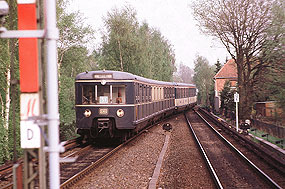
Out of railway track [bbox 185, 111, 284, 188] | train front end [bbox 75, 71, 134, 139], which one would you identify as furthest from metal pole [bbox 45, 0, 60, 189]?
train front end [bbox 75, 71, 134, 139]

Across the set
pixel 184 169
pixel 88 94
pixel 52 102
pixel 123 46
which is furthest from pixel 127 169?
pixel 123 46

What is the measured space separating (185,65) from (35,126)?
6355 inches

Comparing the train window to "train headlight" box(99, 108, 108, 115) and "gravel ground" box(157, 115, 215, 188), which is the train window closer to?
"train headlight" box(99, 108, 108, 115)

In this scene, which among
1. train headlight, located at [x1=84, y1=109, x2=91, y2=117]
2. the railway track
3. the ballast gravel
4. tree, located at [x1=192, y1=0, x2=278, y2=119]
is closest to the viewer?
the ballast gravel

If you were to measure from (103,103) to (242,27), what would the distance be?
14165 mm

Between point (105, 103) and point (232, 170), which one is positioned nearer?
point (232, 170)

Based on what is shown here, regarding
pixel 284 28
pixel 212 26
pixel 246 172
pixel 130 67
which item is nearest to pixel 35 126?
pixel 246 172

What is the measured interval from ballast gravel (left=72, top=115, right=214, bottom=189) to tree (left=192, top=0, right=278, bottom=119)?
39.0 ft

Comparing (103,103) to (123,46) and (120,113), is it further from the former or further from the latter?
(123,46)

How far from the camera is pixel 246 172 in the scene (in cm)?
908

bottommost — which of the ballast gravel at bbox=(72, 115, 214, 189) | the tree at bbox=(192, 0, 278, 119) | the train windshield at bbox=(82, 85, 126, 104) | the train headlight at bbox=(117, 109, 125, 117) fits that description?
the ballast gravel at bbox=(72, 115, 214, 189)

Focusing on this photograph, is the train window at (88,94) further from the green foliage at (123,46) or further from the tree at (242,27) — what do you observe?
the green foliage at (123,46)

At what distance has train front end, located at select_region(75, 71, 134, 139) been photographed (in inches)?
488

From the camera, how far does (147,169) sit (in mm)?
9094
